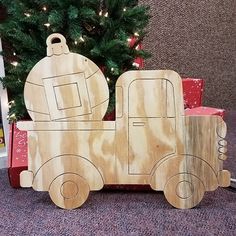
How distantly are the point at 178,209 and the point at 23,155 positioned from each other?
41cm

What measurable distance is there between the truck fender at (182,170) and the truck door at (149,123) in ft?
0.05

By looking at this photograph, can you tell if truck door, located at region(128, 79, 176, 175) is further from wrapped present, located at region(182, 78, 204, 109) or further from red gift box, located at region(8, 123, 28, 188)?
wrapped present, located at region(182, 78, 204, 109)

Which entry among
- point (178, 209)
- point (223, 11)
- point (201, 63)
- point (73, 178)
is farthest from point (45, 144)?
point (223, 11)

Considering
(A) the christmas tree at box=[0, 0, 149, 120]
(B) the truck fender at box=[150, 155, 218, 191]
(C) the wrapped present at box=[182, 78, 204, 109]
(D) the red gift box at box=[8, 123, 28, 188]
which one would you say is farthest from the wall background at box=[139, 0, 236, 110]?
(B) the truck fender at box=[150, 155, 218, 191]

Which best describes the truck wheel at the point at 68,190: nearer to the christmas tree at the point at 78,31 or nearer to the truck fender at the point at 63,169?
the truck fender at the point at 63,169

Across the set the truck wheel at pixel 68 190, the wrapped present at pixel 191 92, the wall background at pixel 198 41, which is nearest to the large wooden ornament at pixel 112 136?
the truck wheel at pixel 68 190

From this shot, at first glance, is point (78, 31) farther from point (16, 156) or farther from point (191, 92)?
point (191, 92)

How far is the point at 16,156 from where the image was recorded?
0.87 m

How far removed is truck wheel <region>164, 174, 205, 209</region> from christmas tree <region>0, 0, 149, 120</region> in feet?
0.82

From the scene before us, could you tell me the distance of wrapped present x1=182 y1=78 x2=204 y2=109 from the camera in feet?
3.62

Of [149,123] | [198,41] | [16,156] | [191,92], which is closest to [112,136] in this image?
[149,123]

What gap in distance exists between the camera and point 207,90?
1.67 m

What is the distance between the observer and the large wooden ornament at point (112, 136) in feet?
2.28

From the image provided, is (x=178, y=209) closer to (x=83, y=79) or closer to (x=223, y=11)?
(x=83, y=79)
